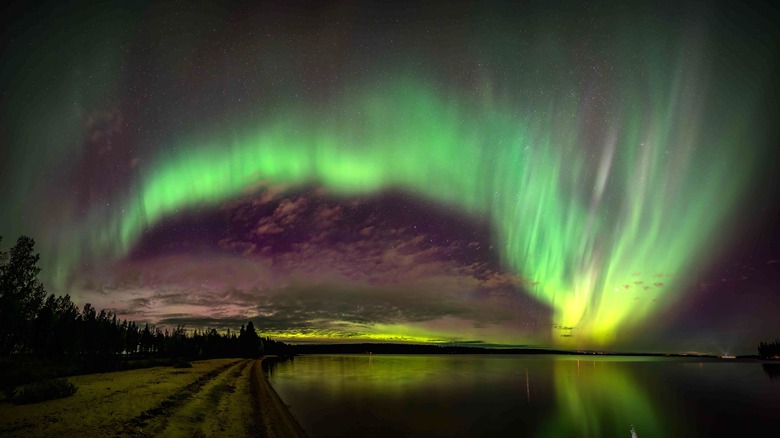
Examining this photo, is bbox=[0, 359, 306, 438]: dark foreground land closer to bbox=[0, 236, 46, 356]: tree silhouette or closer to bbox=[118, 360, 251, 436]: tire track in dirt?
bbox=[118, 360, 251, 436]: tire track in dirt

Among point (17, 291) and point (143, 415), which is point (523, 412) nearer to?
point (143, 415)

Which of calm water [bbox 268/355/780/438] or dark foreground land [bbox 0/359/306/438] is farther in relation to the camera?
calm water [bbox 268/355/780/438]

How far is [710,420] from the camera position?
43688 millimetres

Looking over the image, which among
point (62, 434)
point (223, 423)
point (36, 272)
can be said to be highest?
point (36, 272)

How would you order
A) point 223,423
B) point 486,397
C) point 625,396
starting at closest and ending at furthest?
1. point 223,423
2. point 486,397
3. point 625,396

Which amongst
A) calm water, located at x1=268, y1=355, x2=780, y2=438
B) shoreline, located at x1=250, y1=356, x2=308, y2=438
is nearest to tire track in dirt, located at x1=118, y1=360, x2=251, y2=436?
shoreline, located at x1=250, y1=356, x2=308, y2=438

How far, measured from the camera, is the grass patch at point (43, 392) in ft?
86.3

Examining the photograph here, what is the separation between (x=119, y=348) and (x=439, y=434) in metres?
180

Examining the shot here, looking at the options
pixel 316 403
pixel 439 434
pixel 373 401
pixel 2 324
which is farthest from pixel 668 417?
pixel 2 324

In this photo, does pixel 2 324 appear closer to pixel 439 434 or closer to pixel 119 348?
pixel 439 434

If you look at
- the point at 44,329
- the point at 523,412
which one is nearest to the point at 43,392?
the point at 523,412

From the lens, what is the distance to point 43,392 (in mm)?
27719

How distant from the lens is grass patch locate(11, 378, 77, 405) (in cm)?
2631

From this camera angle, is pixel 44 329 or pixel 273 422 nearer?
pixel 273 422
